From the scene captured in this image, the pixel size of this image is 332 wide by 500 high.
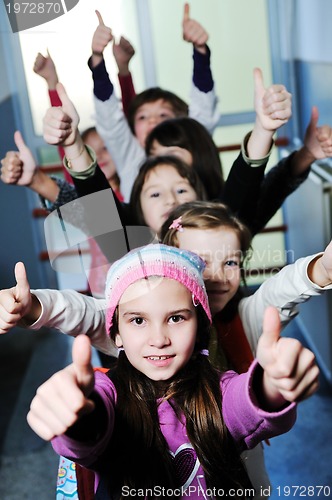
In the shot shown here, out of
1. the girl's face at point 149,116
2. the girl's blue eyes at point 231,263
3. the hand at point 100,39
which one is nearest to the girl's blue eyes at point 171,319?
the girl's blue eyes at point 231,263

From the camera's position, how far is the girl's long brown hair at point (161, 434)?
1.19ft

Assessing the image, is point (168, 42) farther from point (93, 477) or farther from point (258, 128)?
point (93, 477)

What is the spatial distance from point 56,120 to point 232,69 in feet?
0.85

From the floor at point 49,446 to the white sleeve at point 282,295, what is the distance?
0.15 m

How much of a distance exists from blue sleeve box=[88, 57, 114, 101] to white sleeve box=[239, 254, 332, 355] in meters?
0.20

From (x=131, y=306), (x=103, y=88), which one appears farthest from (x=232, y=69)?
(x=131, y=306)

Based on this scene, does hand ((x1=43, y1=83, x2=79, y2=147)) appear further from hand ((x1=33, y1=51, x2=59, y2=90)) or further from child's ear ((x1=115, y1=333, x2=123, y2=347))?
child's ear ((x1=115, y1=333, x2=123, y2=347))

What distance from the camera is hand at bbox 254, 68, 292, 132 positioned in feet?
1.49

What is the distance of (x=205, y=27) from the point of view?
0.59 metres

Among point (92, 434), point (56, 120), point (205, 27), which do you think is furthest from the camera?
point (205, 27)

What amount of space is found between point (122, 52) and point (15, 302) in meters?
0.30

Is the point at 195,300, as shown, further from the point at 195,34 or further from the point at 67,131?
the point at 195,34

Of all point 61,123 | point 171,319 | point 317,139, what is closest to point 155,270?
point 171,319

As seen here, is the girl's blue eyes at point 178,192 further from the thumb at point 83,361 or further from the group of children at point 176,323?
the thumb at point 83,361
